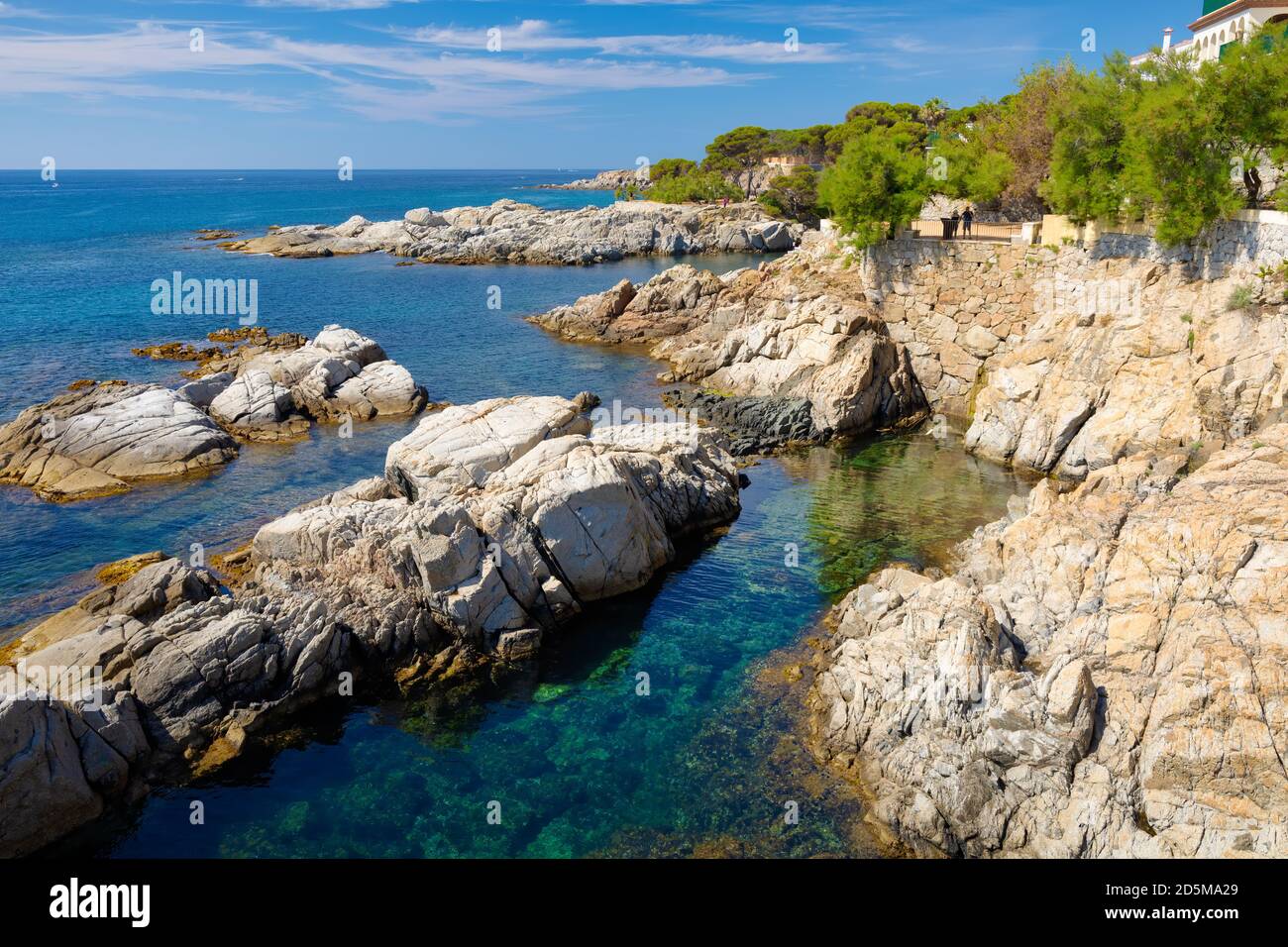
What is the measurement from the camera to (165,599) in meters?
23.5

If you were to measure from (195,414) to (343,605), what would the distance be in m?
21.4

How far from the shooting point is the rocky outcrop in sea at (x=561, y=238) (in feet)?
349

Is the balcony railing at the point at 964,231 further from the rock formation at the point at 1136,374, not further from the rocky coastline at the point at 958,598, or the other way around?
the rock formation at the point at 1136,374

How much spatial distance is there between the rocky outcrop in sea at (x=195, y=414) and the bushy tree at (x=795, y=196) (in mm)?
80115

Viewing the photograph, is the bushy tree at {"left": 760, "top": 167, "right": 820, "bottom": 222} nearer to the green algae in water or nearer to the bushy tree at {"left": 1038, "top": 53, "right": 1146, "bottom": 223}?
the bushy tree at {"left": 1038, "top": 53, "right": 1146, "bottom": 223}

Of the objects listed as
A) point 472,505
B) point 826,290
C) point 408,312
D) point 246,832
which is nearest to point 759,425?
point 826,290

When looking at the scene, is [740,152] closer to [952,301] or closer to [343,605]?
[952,301]

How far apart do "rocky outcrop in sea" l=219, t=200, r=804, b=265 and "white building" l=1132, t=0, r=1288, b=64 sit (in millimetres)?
52862

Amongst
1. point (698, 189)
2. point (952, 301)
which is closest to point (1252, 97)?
point (952, 301)

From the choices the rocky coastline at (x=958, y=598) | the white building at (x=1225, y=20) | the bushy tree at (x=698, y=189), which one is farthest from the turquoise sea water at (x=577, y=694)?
the bushy tree at (x=698, y=189)

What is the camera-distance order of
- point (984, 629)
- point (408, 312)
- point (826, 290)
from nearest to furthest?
point (984, 629) < point (826, 290) < point (408, 312)
